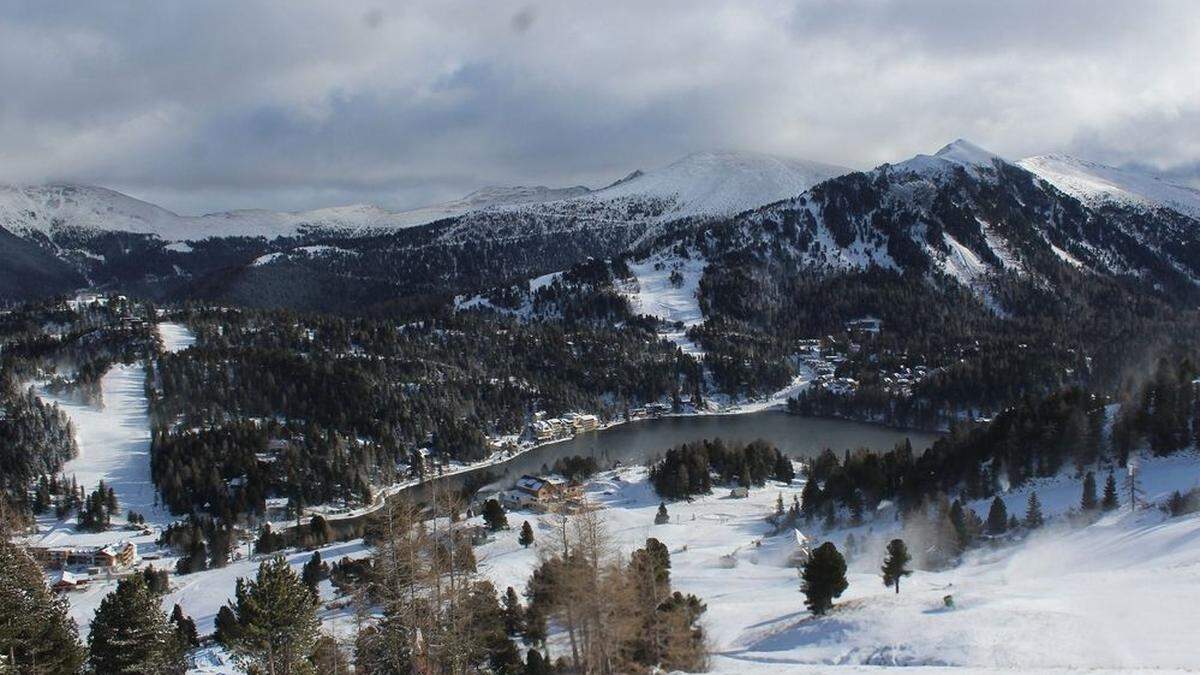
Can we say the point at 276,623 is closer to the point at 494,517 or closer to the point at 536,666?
the point at 536,666

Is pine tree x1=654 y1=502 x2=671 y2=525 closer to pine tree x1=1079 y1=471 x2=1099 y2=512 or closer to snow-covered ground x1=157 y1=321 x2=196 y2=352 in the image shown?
pine tree x1=1079 y1=471 x2=1099 y2=512

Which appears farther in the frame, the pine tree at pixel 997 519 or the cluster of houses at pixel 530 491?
the cluster of houses at pixel 530 491

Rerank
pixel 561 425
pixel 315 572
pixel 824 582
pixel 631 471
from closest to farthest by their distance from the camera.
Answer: pixel 824 582 < pixel 315 572 < pixel 631 471 < pixel 561 425

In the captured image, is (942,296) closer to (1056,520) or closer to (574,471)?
(574,471)

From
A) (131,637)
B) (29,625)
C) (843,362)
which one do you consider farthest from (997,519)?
(843,362)

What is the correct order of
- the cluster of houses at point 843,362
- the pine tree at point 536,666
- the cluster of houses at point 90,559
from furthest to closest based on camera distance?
the cluster of houses at point 843,362 < the cluster of houses at point 90,559 < the pine tree at point 536,666

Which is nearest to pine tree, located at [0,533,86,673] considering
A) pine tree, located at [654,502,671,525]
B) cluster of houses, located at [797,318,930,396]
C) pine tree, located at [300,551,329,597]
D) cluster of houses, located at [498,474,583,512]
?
pine tree, located at [300,551,329,597]

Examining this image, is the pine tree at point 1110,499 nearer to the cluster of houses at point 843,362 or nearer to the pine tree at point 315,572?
the pine tree at point 315,572

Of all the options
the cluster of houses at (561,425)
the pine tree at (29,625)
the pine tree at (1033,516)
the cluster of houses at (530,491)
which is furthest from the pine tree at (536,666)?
the cluster of houses at (561,425)
